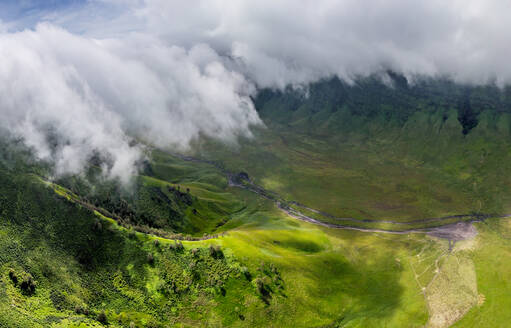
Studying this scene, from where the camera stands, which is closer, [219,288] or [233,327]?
[233,327]

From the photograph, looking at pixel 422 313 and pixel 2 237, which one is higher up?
pixel 2 237

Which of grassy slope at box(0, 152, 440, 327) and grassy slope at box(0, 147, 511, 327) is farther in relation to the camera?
grassy slope at box(0, 147, 511, 327)

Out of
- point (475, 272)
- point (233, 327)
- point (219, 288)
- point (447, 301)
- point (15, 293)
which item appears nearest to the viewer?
point (15, 293)

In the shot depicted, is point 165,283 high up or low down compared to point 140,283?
up

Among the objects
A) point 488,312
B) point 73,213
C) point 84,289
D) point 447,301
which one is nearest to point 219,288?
point 84,289

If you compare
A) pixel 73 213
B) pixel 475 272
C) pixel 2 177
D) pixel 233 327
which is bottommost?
pixel 233 327

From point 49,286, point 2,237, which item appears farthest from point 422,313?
point 2,237

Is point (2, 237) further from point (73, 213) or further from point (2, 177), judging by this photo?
point (2, 177)

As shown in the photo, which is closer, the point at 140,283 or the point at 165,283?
the point at 140,283

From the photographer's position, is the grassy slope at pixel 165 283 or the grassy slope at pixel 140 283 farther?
the grassy slope at pixel 165 283

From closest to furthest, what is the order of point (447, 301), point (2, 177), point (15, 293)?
1. point (15, 293)
2. point (447, 301)
3. point (2, 177)
